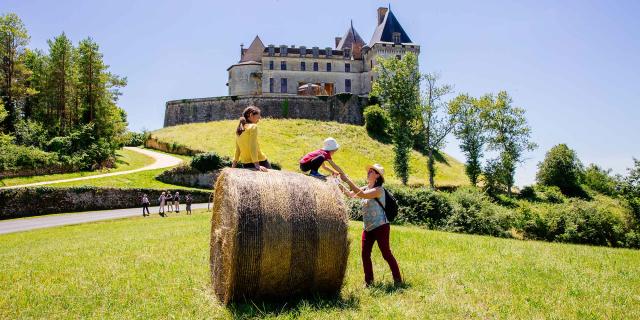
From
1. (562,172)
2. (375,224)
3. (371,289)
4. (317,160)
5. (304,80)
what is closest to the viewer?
(371,289)

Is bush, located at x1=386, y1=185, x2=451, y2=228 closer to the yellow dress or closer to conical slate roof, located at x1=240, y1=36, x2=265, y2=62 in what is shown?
the yellow dress

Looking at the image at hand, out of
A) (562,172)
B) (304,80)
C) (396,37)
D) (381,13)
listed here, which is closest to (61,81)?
(304,80)

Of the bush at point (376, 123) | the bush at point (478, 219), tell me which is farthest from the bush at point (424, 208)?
the bush at point (376, 123)

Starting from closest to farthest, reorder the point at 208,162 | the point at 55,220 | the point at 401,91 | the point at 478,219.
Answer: the point at 478,219, the point at 55,220, the point at 208,162, the point at 401,91

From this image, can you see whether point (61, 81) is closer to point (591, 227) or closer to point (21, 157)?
point (21, 157)

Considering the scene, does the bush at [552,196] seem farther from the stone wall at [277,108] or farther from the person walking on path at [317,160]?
the person walking on path at [317,160]

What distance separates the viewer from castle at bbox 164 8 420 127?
73375 millimetres

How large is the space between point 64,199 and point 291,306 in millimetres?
32236

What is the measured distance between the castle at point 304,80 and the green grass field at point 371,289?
62.2m

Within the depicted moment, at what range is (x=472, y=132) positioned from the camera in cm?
6041

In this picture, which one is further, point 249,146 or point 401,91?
point 401,91

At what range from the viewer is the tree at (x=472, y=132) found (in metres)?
58.9

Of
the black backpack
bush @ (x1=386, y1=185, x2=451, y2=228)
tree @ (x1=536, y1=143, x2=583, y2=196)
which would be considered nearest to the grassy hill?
tree @ (x1=536, y1=143, x2=583, y2=196)

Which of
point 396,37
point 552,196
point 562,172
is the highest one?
point 396,37
